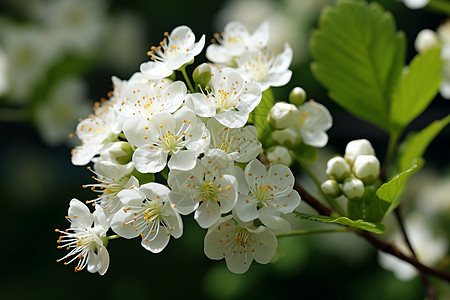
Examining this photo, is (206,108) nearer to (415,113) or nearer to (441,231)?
(415,113)

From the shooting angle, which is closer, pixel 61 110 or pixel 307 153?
pixel 307 153

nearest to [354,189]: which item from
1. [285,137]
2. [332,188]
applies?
[332,188]

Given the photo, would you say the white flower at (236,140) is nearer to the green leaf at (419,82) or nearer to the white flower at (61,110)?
the green leaf at (419,82)

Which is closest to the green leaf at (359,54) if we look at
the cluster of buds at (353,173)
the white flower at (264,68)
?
the white flower at (264,68)

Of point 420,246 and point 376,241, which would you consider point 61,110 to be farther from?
point 376,241

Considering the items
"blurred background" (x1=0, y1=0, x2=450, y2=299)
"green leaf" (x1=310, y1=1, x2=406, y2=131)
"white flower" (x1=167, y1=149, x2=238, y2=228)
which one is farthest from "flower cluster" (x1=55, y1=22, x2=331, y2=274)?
"blurred background" (x1=0, y1=0, x2=450, y2=299)

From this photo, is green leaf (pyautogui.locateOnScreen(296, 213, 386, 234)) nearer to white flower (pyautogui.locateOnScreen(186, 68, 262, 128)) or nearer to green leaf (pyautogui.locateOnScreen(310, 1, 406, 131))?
white flower (pyautogui.locateOnScreen(186, 68, 262, 128))
